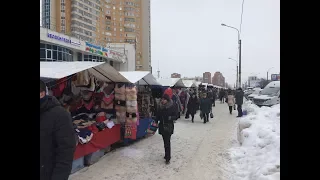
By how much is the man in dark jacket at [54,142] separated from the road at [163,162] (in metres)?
2.58

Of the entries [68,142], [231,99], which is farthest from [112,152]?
[231,99]

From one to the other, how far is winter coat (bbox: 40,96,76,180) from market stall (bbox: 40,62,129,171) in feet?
7.13

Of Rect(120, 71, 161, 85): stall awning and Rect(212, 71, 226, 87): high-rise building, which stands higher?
Rect(212, 71, 226, 87): high-rise building

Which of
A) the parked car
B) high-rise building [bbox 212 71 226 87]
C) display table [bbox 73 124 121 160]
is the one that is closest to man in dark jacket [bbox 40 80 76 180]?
display table [bbox 73 124 121 160]

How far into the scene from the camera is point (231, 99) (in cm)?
1717

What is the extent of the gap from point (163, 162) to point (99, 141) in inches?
63.1

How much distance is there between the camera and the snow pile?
4453 millimetres

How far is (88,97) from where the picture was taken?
292 inches

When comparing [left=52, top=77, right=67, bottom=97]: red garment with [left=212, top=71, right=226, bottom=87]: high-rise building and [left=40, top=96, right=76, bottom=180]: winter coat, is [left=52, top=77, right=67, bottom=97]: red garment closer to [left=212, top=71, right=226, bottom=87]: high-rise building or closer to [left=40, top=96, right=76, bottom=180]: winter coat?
[left=40, top=96, right=76, bottom=180]: winter coat

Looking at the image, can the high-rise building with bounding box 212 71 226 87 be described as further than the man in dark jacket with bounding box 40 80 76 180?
Yes

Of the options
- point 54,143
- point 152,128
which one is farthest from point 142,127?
point 54,143

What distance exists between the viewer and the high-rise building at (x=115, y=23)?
6606 centimetres
